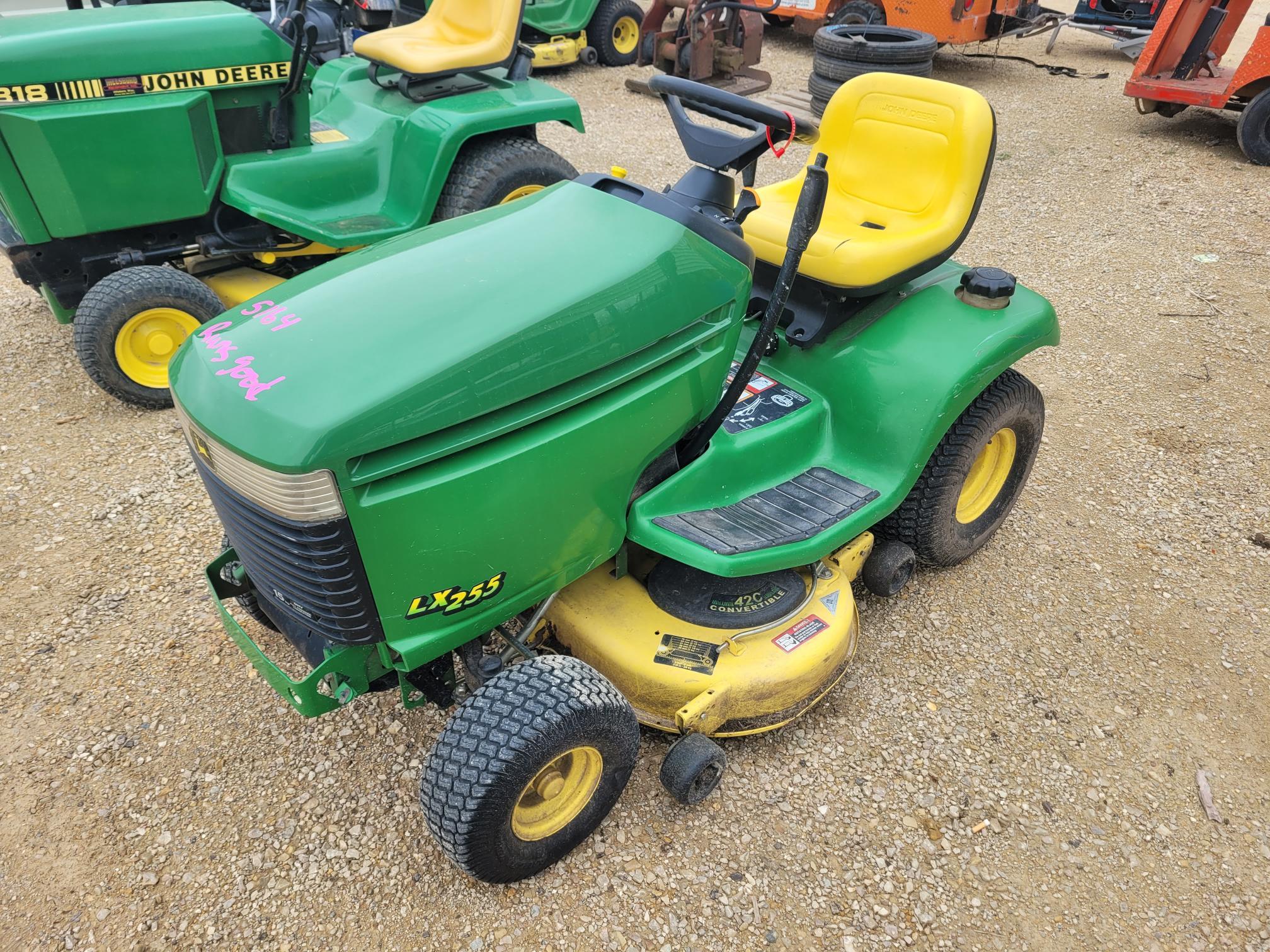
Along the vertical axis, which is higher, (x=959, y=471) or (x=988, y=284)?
(x=988, y=284)

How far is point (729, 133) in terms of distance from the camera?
1.91 metres

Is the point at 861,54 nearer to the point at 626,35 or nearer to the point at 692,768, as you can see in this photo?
the point at 626,35

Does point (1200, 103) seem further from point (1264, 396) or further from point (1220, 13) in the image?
point (1264, 396)

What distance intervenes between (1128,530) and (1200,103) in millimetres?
4861

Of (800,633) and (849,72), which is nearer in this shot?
(800,633)

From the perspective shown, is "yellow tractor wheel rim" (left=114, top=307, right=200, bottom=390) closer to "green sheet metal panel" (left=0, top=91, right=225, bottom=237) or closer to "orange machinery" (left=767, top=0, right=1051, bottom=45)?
"green sheet metal panel" (left=0, top=91, right=225, bottom=237)

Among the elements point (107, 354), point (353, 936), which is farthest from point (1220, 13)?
point (353, 936)

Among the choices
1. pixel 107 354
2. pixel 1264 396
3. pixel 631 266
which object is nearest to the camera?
pixel 631 266

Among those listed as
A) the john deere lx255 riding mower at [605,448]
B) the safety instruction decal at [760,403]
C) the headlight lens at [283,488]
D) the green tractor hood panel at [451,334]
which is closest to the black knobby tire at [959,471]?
the john deere lx255 riding mower at [605,448]

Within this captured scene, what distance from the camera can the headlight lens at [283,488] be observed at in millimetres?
1428

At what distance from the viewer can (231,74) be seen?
345cm

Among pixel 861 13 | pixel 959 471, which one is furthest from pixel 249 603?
pixel 861 13

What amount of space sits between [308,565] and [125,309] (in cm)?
226

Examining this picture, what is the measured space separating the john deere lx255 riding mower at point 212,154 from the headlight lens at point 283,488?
2.13 metres
